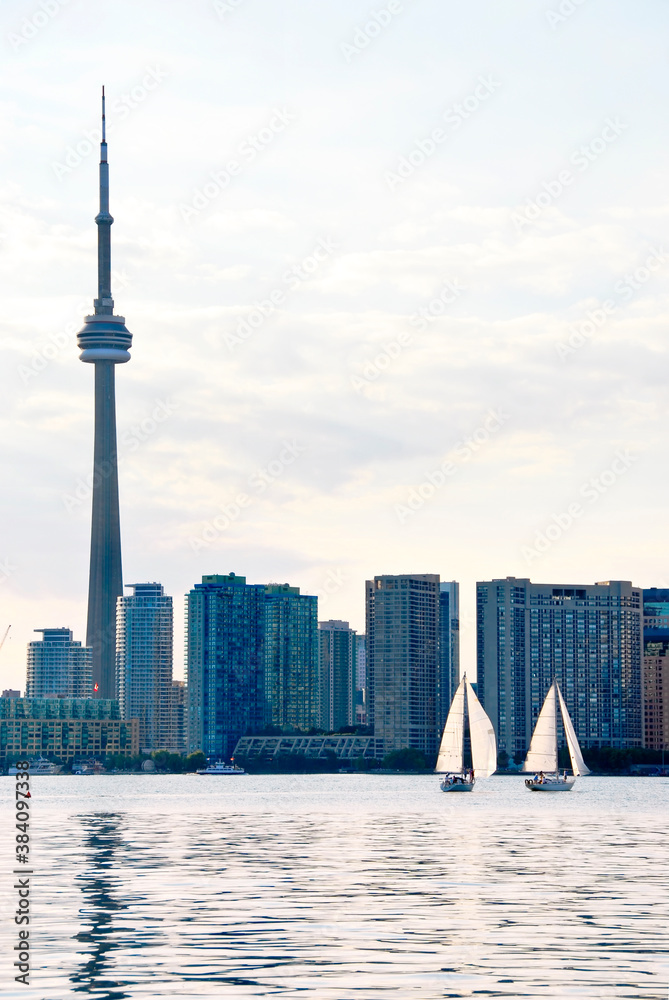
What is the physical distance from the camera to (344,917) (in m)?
62.1

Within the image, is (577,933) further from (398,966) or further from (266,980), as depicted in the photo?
(266,980)

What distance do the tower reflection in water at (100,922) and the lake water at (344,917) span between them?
9 centimetres

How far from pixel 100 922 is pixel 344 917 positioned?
870cm

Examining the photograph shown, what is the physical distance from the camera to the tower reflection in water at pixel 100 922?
155ft

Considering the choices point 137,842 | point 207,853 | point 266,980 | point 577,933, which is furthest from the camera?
point 137,842

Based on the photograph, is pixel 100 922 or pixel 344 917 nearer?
pixel 100 922

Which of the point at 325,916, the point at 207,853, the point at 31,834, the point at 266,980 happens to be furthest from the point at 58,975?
the point at 31,834

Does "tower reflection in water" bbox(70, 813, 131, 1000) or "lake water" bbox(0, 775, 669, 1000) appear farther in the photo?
"lake water" bbox(0, 775, 669, 1000)

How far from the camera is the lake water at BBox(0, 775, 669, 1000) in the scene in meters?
47.3

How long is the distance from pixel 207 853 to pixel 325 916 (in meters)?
38.2

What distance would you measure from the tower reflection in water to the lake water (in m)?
0.09

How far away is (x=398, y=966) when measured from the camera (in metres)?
49.7

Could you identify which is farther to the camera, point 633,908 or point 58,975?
point 633,908

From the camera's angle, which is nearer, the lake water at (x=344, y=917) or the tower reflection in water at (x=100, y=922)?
the tower reflection in water at (x=100, y=922)
